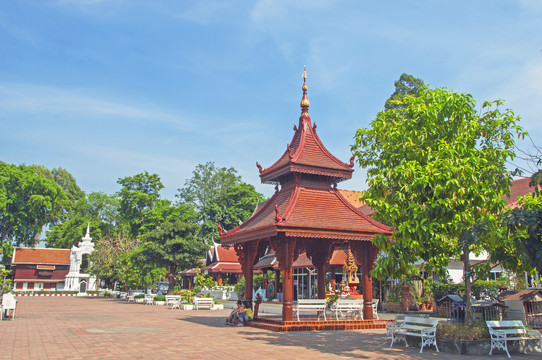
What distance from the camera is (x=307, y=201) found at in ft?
57.6

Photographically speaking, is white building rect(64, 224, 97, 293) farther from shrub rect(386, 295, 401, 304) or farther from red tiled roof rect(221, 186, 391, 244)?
red tiled roof rect(221, 186, 391, 244)

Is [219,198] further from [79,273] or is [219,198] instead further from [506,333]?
[506,333]

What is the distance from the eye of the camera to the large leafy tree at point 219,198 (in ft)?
215

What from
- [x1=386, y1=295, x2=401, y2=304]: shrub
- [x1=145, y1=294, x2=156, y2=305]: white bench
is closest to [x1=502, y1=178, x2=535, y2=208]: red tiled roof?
[x1=386, y1=295, x2=401, y2=304]: shrub

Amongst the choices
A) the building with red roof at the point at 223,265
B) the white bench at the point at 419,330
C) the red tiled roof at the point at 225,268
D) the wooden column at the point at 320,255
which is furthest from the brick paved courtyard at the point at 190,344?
the building with red roof at the point at 223,265

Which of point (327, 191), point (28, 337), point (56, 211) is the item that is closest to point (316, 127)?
point (327, 191)

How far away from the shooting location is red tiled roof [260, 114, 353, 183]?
17984 mm

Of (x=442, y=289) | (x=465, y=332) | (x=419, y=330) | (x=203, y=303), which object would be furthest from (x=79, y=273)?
(x=465, y=332)

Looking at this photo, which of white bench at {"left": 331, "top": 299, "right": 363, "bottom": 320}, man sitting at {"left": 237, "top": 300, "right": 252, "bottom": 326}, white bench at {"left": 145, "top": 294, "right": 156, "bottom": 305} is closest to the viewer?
white bench at {"left": 331, "top": 299, "right": 363, "bottom": 320}

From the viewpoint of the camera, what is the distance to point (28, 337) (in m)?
13.4

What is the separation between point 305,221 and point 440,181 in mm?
5990

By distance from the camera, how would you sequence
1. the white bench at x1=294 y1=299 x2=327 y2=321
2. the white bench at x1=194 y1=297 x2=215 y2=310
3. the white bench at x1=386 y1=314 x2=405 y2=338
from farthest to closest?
the white bench at x1=194 y1=297 x2=215 y2=310
the white bench at x1=294 y1=299 x2=327 y2=321
the white bench at x1=386 y1=314 x2=405 y2=338

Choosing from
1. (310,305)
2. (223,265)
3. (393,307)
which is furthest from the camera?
(223,265)

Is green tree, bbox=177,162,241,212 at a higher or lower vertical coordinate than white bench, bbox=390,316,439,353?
higher
